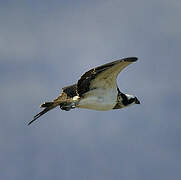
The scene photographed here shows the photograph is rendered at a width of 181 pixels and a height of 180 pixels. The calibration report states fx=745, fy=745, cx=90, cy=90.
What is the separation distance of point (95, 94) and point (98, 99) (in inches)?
8.8

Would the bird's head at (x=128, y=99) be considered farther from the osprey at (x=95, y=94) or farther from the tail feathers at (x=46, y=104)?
the tail feathers at (x=46, y=104)

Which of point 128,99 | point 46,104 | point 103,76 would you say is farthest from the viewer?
point 128,99

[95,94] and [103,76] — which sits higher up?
[103,76]

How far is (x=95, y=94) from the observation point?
93.1 ft

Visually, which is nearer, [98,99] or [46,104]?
[46,104]

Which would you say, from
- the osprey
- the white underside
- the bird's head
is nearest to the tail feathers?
the osprey

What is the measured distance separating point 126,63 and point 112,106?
11.1 ft

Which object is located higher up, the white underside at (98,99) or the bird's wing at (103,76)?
the bird's wing at (103,76)

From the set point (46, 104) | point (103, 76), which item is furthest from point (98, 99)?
point (46, 104)

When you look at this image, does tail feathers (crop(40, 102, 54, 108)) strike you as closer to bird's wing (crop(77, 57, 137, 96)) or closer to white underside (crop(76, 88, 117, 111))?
white underside (crop(76, 88, 117, 111))

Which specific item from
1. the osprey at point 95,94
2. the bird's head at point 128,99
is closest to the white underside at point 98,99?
the osprey at point 95,94

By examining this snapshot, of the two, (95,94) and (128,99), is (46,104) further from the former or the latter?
(128,99)

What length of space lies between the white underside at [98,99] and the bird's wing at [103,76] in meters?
0.21

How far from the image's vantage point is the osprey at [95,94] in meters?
27.0
